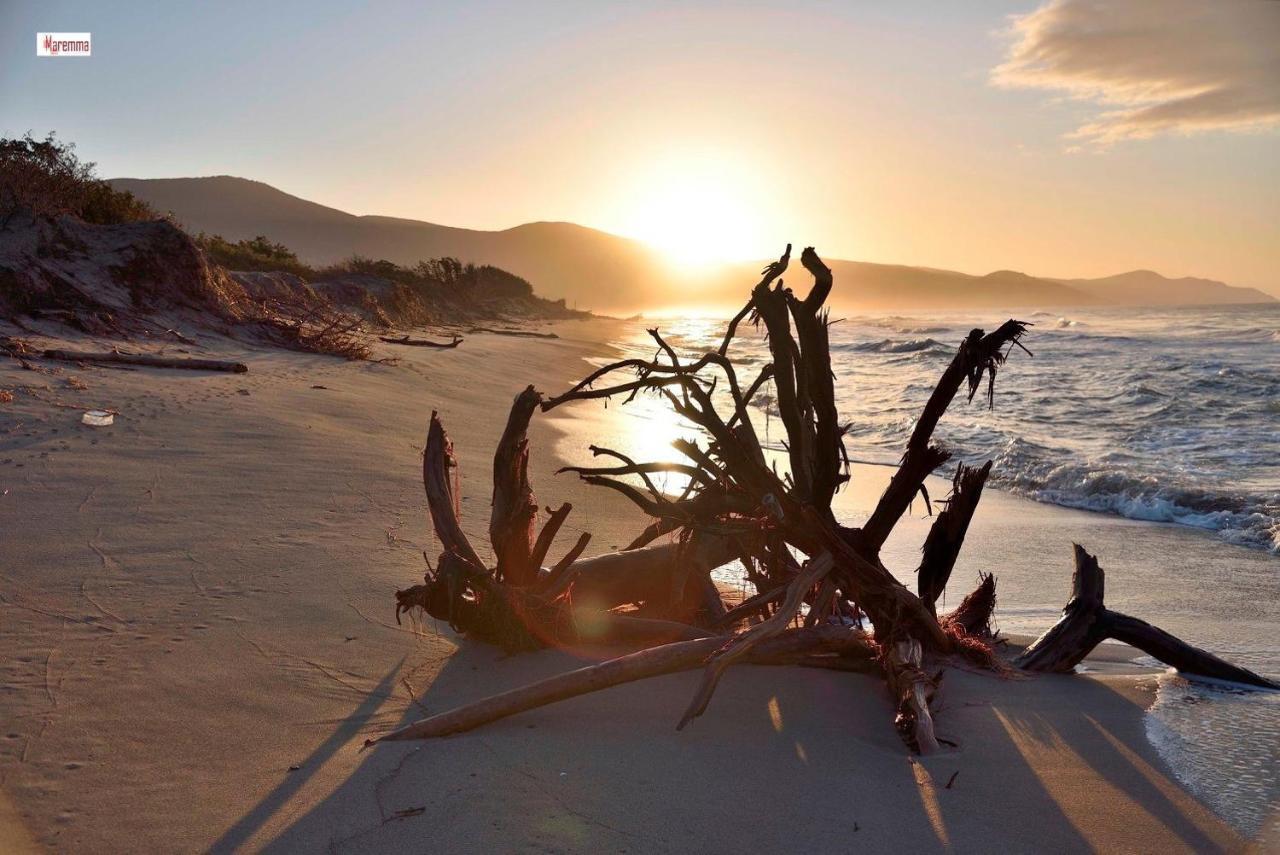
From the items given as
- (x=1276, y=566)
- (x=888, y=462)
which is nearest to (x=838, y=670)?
(x=1276, y=566)

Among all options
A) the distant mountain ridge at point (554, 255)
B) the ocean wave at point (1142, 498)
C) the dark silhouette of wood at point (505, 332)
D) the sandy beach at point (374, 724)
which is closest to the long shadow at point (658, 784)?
the sandy beach at point (374, 724)

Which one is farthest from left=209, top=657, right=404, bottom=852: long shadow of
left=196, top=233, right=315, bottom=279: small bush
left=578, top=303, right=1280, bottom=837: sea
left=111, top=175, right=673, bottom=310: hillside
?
left=111, top=175, right=673, bottom=310: hillside

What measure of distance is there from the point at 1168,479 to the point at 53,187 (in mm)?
16290

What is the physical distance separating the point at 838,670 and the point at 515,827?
174cm

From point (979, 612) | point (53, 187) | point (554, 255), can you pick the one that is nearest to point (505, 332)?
point (53, 187)

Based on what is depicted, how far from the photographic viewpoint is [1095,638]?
12.4ft

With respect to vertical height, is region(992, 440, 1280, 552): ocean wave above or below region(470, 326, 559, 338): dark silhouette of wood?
below

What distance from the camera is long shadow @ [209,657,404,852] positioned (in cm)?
230

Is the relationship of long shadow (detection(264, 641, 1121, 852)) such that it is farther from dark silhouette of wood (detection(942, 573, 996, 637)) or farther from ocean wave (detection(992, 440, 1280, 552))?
ocean wave (detection(992, 440, 1280, 552))

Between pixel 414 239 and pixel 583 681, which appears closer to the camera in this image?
pixel 583 681

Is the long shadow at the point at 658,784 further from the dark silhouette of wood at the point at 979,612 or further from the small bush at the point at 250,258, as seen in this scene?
the small bush at the point at 250,258

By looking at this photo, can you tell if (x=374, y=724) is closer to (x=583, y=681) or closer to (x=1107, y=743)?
(x=583, y=681)

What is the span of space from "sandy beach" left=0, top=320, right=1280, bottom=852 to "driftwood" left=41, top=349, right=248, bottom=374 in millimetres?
2950

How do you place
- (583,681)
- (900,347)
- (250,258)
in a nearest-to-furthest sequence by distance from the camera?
1. (583,681)
2. (250,258)
3. (900,347)
